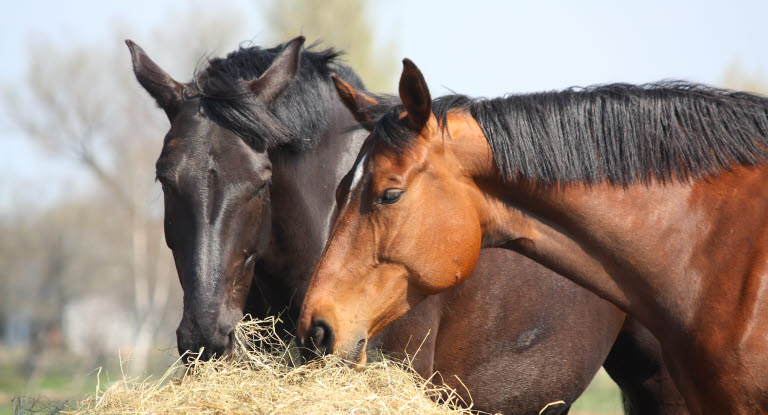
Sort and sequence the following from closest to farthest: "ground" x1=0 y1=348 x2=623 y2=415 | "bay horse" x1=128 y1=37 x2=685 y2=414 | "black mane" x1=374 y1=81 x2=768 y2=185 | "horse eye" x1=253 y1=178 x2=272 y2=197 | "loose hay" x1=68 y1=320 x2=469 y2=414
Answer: "loose hay" x1=68 y1=320 x2=469 y2=414, "black mane" x1=374 y1=81 x2=768 y2=185, "bay horse" x1=128 y1=37 x2=685 y2=414, "horse eye" x1=253 y1=178 x2=272 y2=197, "ground" x1=0 y1=348 x2=623 y2=415

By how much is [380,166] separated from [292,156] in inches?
31.7

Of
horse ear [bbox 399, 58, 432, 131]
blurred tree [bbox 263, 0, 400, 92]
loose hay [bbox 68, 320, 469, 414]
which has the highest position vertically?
blurred tree [bbox 263, 0, 400, 92]

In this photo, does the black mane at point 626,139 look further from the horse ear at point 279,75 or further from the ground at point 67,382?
the ground at point 67,382

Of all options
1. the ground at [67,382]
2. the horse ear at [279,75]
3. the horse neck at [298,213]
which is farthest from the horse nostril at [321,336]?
the ground at [67,382]

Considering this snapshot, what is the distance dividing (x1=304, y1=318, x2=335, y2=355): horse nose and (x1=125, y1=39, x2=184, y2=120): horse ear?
4.97 ft

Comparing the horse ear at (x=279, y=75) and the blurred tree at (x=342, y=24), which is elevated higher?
the blurred tree at (x=342, y=24)

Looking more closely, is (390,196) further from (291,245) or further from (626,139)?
(626,139)

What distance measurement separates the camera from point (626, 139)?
2922 mm

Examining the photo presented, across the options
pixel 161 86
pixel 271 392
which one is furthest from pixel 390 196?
pixel 161 86

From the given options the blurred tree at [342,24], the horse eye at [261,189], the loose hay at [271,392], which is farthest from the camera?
the blurred tree at [342,24]

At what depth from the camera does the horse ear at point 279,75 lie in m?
3.52

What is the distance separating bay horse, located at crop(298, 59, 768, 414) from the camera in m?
2.85

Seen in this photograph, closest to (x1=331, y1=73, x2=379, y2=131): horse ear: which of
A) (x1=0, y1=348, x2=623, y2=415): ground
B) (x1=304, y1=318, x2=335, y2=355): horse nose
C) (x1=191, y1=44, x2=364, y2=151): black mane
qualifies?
(x1=191, y1=44, x2=364, y2=151): black mane

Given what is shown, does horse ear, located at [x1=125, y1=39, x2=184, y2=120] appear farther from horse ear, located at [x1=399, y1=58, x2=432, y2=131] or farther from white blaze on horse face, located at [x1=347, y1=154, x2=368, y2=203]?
horse ear, located at [x1=399, y1=58, x2=432, y2=131]
